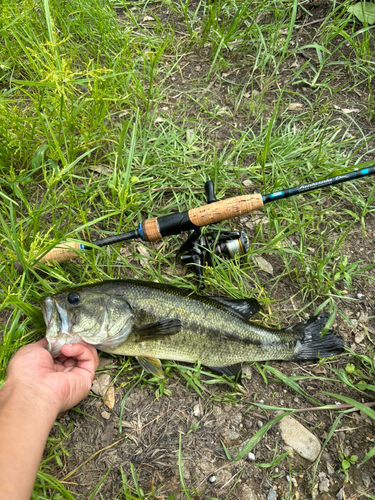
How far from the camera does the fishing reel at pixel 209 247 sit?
11.7 feet

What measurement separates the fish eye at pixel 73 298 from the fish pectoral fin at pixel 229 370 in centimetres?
141

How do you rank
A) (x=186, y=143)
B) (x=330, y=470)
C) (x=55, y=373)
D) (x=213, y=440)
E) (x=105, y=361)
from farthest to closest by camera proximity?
1. (x=186, y=143)
2. (x=105, y=361)
3. (x=213, y=440)
4. (x=330, y=470)
5. (x=55, y=373)

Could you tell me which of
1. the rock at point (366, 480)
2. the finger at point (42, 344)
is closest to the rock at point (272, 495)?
the rock at point (366, 480)

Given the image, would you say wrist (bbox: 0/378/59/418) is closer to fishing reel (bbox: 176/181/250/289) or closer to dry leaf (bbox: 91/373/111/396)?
dry leaf (bbox: 91/373/111/396)

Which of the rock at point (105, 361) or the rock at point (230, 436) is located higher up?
the rock at point (105, 361)

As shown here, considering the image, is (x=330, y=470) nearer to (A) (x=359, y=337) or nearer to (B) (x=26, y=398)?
(A) (x=359, y=337)

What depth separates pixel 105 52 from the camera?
4.47 m

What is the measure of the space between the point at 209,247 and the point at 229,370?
1.23 meters

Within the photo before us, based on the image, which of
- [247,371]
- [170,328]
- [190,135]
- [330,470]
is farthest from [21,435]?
[190,135]

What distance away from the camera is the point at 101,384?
3.33 meters

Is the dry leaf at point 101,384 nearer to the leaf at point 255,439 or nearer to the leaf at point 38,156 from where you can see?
→ the leaf at point 255,439

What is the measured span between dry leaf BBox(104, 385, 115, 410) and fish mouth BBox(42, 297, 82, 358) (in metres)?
0.68

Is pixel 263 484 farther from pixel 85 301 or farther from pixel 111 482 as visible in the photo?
pixel 85 301

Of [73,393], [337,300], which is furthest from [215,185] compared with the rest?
[73,393]
